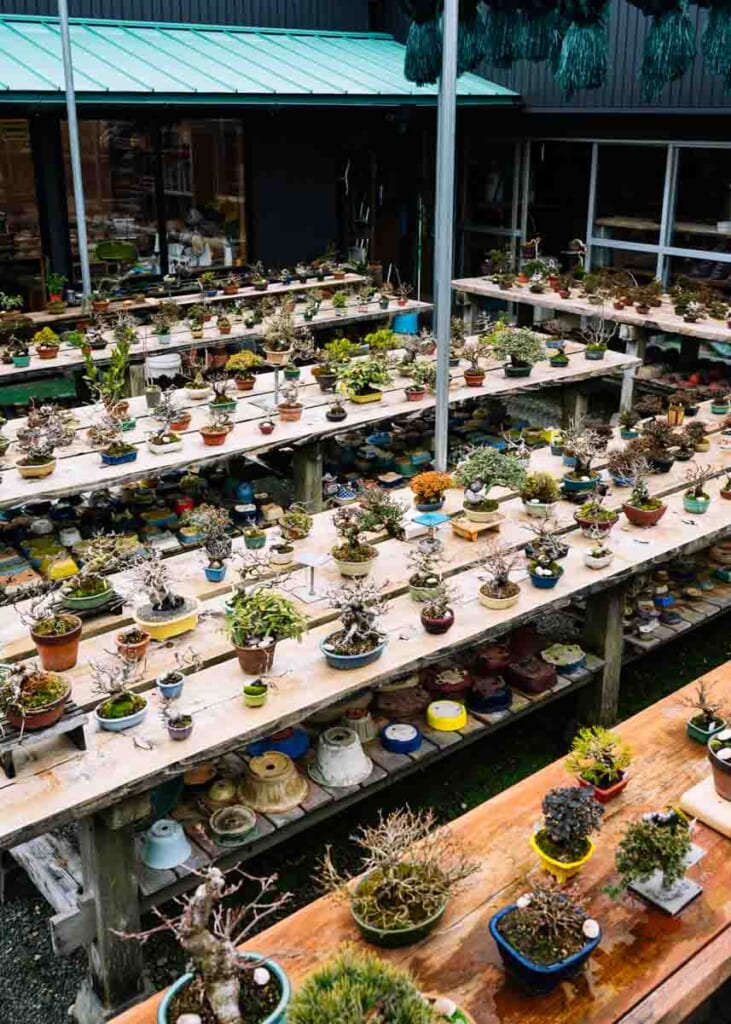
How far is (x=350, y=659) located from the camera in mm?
4855

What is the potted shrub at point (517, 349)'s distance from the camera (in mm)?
9211

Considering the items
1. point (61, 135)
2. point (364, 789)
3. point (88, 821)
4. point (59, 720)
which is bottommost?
point (364, 789)

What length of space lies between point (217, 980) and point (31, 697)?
64.6 inches

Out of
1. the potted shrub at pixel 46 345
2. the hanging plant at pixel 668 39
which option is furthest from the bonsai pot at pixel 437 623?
the hanging plant at pixel 668 39

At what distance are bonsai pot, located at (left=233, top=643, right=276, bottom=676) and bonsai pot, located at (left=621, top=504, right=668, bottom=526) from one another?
8.65 ft

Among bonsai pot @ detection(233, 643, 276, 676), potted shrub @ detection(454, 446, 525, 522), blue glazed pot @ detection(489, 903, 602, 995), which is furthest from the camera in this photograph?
potted shrub @ detection(454, 446, 525, 522)

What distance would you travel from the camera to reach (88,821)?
4.11 meters

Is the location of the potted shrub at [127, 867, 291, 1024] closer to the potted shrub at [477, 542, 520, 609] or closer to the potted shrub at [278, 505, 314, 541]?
the potted shrub at [477, 542, 520, 609]

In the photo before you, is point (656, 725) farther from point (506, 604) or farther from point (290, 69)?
point (290, 69)

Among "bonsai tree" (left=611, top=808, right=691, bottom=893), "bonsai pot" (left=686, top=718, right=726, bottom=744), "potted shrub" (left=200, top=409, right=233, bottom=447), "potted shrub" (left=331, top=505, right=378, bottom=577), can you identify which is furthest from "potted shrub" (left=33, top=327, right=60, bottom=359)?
"bonsai tree" (left=611, top=808, right=691, bottom=893)

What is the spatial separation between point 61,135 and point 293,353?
5285mm

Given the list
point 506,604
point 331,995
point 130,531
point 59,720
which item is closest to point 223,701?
point 59,720

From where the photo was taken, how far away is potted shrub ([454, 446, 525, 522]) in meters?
6.32

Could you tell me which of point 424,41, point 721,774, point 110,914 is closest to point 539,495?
point 721,774
